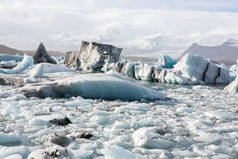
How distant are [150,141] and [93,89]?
378 centimetres

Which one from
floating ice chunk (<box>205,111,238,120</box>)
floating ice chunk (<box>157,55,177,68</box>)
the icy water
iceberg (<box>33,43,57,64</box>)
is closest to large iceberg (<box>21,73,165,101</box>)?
the icy water

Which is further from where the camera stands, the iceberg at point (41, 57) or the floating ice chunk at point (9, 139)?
the iceberg at point (41, 57)

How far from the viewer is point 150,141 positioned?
2.97m

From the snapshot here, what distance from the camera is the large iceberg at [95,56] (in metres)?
22.2

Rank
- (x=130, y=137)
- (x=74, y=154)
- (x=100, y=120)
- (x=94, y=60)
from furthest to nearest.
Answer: (x=94, y=60) < (x=100, y=120) < (x=130, y=137) < (x=74, y=154)

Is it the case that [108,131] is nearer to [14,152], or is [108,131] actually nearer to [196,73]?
[14,152]

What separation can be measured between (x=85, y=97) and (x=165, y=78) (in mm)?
8691

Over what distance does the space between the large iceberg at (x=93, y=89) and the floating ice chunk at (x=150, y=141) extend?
3390 millimetres

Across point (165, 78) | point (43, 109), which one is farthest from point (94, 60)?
point (43, 109)

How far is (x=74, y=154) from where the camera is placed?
99.7 inches

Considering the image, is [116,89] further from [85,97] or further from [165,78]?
[165,78]

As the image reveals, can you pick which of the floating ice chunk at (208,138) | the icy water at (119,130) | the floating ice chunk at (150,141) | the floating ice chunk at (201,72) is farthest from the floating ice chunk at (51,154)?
the floating ice chunk at (201,72)

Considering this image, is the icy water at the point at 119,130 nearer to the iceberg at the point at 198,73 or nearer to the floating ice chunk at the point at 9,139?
the floating ice chunk at the point at 9,139

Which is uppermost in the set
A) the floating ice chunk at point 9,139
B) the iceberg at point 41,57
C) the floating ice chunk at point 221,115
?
the iceberg at point 41,57
